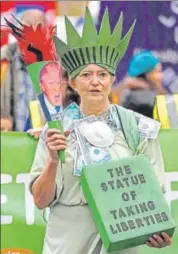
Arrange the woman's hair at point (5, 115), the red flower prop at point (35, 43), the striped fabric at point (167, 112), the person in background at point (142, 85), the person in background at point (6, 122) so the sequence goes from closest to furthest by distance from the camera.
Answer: the red flower prop at point (35, 43) → the striped fabric at point (167, 112) → the person in background at point (142, 85) → the person in background at point (6, 122) → the woman's hair at point (5, 115)

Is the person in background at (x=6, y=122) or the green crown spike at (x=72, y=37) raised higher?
the green crown spike at (x=72, y=37)

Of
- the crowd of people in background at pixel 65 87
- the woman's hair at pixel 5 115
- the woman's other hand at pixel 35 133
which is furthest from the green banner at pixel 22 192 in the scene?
the woman's hair at pixel 5 115

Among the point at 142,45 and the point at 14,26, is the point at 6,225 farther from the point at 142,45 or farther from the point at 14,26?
the point at 142,45

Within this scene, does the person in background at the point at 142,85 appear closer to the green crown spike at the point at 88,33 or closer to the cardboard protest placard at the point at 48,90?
the green crown spike at the point at 88,33

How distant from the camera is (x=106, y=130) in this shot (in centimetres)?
549

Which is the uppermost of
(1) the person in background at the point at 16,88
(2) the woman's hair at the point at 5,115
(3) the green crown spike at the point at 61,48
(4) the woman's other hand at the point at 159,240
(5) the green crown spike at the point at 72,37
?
(5) the green crown spike at the point at 72,37

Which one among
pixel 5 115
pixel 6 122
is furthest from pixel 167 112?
pixel 5 115

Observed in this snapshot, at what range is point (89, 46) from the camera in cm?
555

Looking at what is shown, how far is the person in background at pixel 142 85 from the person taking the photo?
812 cm

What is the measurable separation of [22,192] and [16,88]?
160 inches

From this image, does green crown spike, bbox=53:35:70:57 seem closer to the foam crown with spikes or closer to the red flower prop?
the foam crown with spikes

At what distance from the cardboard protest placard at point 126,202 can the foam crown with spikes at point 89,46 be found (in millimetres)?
537

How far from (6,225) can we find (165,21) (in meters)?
4.97

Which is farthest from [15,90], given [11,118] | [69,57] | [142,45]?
[69,57]
